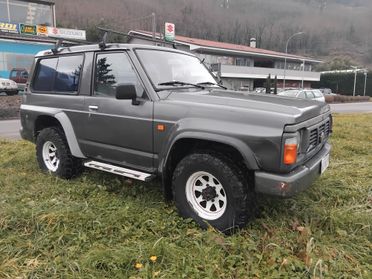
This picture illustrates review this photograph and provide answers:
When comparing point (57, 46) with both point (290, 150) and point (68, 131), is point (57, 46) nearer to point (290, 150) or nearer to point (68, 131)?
point (68, 131)

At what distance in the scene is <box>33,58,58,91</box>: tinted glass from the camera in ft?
17.3

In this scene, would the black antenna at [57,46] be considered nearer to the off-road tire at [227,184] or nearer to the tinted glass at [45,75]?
the tinted glass at [45,75]

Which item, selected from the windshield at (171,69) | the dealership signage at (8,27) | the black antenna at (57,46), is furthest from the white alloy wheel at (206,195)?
the dealership signage at (8,27)

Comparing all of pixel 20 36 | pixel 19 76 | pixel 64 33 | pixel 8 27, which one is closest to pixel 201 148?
pixel 19 76

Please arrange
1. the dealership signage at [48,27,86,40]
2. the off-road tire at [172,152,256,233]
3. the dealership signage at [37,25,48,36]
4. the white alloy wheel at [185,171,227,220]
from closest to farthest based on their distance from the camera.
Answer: the off-road tire at [172,152,256,233] → the white alloy wheel at [185,171,227,220] → the dealership signage at [48,27,86,40] → the dealership signage at [37,25,48,36]

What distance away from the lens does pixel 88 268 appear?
2982 mm

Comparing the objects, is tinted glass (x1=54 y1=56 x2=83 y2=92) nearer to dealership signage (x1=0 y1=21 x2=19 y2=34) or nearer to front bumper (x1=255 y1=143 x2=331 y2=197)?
front bumper (x1=255 y1=143 x2=331 y2=197)

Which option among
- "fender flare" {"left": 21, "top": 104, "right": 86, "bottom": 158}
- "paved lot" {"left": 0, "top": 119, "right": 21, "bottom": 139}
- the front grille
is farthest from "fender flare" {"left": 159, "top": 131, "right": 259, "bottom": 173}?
"paved lot" {"left": 0, "top": 119, "right": 21, "bottom": 139}

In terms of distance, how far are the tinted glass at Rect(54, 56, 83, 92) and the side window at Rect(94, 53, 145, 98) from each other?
0.39 meters

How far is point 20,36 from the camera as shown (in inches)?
1265

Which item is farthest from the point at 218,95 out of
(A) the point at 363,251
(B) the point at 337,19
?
(B) the point at 337,19

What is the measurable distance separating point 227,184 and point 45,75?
3504 mm

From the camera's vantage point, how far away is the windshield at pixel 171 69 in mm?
4188

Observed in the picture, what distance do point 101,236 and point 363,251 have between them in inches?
97.6
